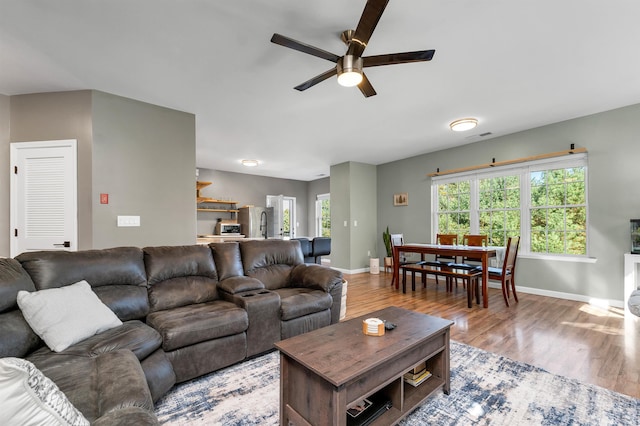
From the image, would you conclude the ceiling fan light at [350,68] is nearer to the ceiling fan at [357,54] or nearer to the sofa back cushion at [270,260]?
the ceiling fan at [357,54]

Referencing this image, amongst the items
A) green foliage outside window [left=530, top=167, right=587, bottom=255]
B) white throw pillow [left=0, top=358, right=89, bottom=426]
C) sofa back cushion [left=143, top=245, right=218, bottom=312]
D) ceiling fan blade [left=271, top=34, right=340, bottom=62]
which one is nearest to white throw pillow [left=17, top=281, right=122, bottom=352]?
sofa back cushion [left=143, top=245, right=218, bottom=312]

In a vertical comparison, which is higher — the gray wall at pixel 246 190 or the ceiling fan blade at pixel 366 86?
the ceiling fan blade at pixel 366 86

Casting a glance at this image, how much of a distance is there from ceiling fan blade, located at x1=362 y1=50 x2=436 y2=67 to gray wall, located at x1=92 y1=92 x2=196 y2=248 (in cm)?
277

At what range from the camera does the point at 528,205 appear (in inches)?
185

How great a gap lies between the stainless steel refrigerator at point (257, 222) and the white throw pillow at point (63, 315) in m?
5.83

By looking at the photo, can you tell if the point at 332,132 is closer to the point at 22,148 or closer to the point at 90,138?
the point at 90,138

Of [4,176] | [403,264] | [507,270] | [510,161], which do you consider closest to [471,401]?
[507,270]

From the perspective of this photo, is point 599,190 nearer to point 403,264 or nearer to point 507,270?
point 507,270

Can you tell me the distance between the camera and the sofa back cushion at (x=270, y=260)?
3076 millimetres

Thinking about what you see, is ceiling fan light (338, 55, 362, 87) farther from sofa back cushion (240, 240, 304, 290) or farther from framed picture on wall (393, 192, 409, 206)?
framed picture on wall (393, 192, 409, 206)

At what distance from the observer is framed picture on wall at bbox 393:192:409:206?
6.43m

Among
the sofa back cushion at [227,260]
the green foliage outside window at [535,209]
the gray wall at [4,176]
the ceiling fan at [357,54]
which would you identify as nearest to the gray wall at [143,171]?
the gray wall at [4,176]

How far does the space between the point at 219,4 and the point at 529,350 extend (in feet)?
12.3

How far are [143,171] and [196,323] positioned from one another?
95.5 inches
